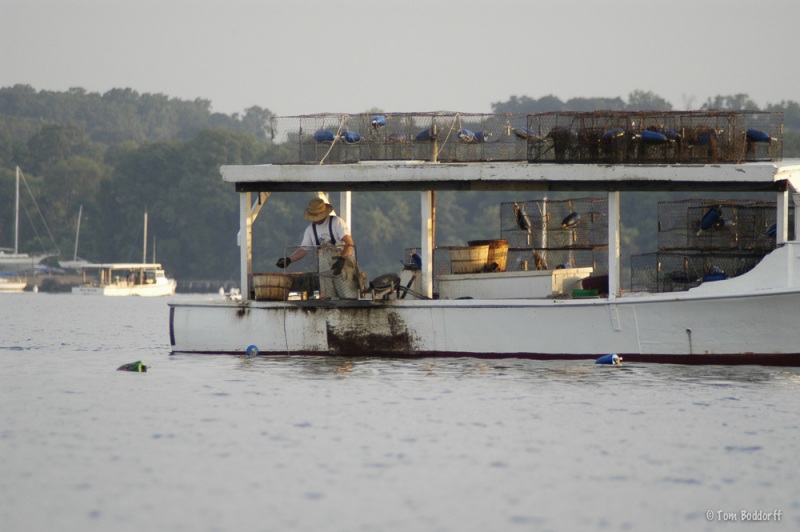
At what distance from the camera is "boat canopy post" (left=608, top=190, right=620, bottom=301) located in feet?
67.6

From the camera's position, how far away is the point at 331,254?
2177cm

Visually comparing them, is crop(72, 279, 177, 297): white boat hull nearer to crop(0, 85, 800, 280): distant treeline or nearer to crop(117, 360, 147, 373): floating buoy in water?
crop(0, 85, 800, 280): distant treeline

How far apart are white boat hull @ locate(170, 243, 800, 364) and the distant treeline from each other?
65395mm

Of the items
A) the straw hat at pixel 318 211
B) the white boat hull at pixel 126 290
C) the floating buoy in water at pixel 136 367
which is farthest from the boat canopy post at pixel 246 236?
the white boat hull at pixel 126 290

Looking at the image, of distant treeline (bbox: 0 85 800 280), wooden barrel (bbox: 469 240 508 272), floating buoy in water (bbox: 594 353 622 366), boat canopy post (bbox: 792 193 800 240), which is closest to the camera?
floating buoy in water (bbox: 594 353 622 366)

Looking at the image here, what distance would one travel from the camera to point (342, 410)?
58.0 feet

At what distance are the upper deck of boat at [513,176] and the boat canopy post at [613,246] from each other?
0.94 feet

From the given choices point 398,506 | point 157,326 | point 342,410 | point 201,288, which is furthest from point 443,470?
point 201,288

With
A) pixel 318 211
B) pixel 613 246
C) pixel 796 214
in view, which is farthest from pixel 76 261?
pixel 796 214

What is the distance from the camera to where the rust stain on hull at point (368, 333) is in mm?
21531

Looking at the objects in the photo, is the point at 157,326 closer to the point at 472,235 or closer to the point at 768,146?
the point at 768,146

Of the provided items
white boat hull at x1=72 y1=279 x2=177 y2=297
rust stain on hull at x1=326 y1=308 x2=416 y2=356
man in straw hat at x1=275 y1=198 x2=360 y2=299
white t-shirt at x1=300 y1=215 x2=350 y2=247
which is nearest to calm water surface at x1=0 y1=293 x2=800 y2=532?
rust stain on hull at x1=326 y1=308 x2=416 y2=356

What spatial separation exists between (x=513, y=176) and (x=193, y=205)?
90.0 metres

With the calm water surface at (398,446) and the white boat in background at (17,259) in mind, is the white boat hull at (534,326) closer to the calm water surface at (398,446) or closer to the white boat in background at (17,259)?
the calm water surface at (398,446)
